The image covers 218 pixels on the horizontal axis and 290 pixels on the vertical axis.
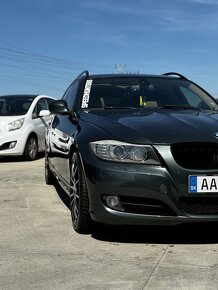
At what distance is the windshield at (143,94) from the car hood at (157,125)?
0.45 m

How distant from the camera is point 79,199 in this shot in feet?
13.9

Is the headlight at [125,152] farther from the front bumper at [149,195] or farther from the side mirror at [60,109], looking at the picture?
the side mirror at [60,109]

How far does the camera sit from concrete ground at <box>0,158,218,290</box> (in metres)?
3.26

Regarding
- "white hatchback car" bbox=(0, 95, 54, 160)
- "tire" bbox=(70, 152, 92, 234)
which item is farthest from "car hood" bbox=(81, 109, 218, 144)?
"white hatchback car" bbox=(0, 95, 54, 160)

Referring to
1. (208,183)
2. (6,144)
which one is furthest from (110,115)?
(6,144)

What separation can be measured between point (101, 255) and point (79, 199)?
0.60 m

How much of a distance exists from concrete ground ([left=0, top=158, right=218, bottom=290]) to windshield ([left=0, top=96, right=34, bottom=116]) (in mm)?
5426

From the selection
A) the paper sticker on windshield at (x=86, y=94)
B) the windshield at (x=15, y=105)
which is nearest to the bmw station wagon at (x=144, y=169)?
the paper sticker on windshield at (x=86, y=94)

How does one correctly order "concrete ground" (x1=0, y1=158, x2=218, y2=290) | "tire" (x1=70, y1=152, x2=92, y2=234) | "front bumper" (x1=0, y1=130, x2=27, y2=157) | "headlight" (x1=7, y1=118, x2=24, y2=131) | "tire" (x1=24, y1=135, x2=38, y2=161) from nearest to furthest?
"concrete ground" (x1=0, y1=158, x2=218, y2=290) < "tire" (x1=70, y1=152, x2=92, y2=234) < "front bumper" (x1=0, y1=130, x2=27, y2=157) < "headlight" (x1=7, y1=118, x2=24, y2=131) < "tire" (x1=24, y1=135, x2=38, y2=161)

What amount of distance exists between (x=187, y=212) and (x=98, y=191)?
716 mm

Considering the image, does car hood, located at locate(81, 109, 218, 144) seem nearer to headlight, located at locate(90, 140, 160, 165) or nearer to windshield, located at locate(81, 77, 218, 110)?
headlight, located at locate(90, 140, 160, 165)

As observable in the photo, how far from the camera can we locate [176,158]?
3.81 m

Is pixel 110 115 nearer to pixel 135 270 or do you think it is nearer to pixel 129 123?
pixel 129 123

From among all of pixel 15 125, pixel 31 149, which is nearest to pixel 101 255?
pixel 15 125
